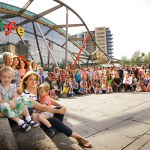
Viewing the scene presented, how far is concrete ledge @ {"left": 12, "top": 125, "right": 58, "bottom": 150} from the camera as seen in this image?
6.54 feet

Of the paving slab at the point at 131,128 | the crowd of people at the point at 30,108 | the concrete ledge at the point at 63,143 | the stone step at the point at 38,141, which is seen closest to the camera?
the stone step at the point at 38,141

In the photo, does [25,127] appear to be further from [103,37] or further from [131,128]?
[103,37]

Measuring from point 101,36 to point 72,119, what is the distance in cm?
16050

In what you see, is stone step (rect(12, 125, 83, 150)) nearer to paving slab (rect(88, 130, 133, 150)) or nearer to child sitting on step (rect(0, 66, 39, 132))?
child sitting on step (rect(0, 66, 39, 132))

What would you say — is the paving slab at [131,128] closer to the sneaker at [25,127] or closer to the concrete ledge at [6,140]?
the sneaker at [25,127]

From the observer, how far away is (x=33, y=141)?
2.06 m

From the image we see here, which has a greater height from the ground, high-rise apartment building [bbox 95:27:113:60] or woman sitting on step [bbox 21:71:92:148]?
high-rise apartment building [bbox 95:27:113:60]

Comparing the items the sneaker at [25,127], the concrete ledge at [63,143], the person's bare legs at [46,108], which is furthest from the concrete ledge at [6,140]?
the person's bare legs at [46,108]

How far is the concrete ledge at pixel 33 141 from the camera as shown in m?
1.99

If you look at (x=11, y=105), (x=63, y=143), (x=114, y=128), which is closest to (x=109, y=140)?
(x=114, y=128)

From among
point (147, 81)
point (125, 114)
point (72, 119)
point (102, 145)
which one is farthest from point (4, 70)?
point (147, 81)

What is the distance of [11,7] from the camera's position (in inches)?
773

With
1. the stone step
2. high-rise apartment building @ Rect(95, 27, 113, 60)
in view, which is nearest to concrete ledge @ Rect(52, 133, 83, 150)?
the stone step

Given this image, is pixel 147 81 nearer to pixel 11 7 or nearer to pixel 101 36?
pixel 11 7
